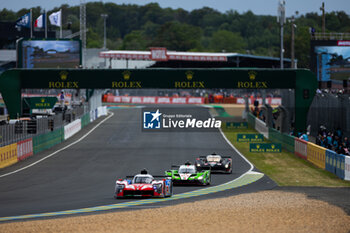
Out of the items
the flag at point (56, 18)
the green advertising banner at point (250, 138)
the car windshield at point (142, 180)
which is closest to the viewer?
the car windshield at point (142, 180)

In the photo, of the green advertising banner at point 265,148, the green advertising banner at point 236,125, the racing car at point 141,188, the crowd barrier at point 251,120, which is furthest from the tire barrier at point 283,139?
the racing car at point 141,188

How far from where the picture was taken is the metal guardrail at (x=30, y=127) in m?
35.7

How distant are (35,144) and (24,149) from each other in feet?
10.5

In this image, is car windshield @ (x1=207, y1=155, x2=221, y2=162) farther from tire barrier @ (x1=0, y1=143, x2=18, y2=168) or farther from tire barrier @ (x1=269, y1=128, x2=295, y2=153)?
tire barrier @ (x1=269, y1=128, x2=295, y2=153)

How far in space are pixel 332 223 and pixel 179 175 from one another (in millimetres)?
9239

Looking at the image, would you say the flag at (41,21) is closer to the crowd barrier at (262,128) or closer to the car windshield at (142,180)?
the crowd barrier at (262,128)

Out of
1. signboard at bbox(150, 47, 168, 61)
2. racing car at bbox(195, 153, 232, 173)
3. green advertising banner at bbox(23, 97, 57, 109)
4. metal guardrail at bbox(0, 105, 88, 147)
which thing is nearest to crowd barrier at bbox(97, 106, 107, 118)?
metal guardrail at bbox(0, 105, 88, 147)

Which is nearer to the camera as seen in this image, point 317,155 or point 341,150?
point 341,150

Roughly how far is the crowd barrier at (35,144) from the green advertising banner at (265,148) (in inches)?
566

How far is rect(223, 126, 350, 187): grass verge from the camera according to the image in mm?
29233

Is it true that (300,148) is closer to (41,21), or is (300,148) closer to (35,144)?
(35,144)

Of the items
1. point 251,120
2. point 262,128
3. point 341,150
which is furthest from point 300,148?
point 251,120

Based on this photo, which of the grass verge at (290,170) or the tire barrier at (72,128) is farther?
the tire barrier at (72,128)

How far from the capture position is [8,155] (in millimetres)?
35969
